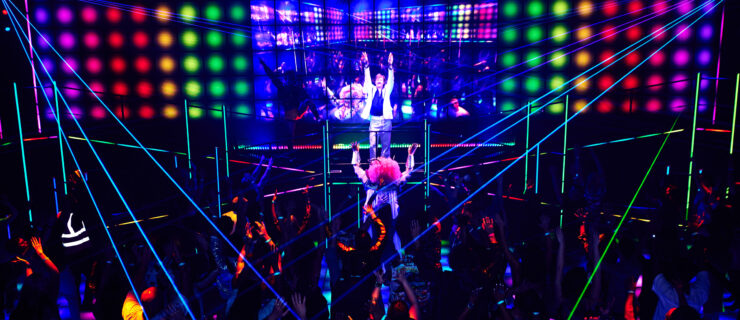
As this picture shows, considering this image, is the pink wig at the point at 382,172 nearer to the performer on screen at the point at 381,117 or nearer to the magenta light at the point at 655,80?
the performer on screen at the point at 381,117

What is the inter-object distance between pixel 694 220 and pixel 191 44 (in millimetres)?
8358

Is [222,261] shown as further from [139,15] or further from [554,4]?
[554,4]

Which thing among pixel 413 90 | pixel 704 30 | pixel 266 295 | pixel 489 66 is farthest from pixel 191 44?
pixel 704 30

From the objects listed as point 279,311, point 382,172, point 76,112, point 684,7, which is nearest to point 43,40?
point 76,112

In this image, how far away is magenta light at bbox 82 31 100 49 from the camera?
8.95 meters

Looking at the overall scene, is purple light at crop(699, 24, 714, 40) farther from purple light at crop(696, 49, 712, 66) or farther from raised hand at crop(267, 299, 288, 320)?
raised hand at crop(267, 299, 288, 320)

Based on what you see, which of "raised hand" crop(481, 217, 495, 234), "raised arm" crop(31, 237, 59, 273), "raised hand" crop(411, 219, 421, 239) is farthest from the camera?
"raised hand" crop(481, 217, 495, 234)

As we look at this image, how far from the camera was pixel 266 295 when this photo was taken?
3.08 m

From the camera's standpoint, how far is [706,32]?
27.9 ft

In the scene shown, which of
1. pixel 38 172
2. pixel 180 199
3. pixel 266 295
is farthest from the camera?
pixel 38 172

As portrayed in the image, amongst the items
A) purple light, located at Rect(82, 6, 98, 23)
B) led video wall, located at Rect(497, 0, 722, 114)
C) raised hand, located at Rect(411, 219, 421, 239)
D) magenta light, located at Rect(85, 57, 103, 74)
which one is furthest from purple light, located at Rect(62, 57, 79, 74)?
raised hand, located at Rect(411, 219, 421, 239)

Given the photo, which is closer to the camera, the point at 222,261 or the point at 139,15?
the point at 222,261

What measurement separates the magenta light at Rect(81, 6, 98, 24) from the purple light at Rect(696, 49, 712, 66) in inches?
428

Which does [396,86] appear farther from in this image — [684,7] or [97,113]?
[97,113]
